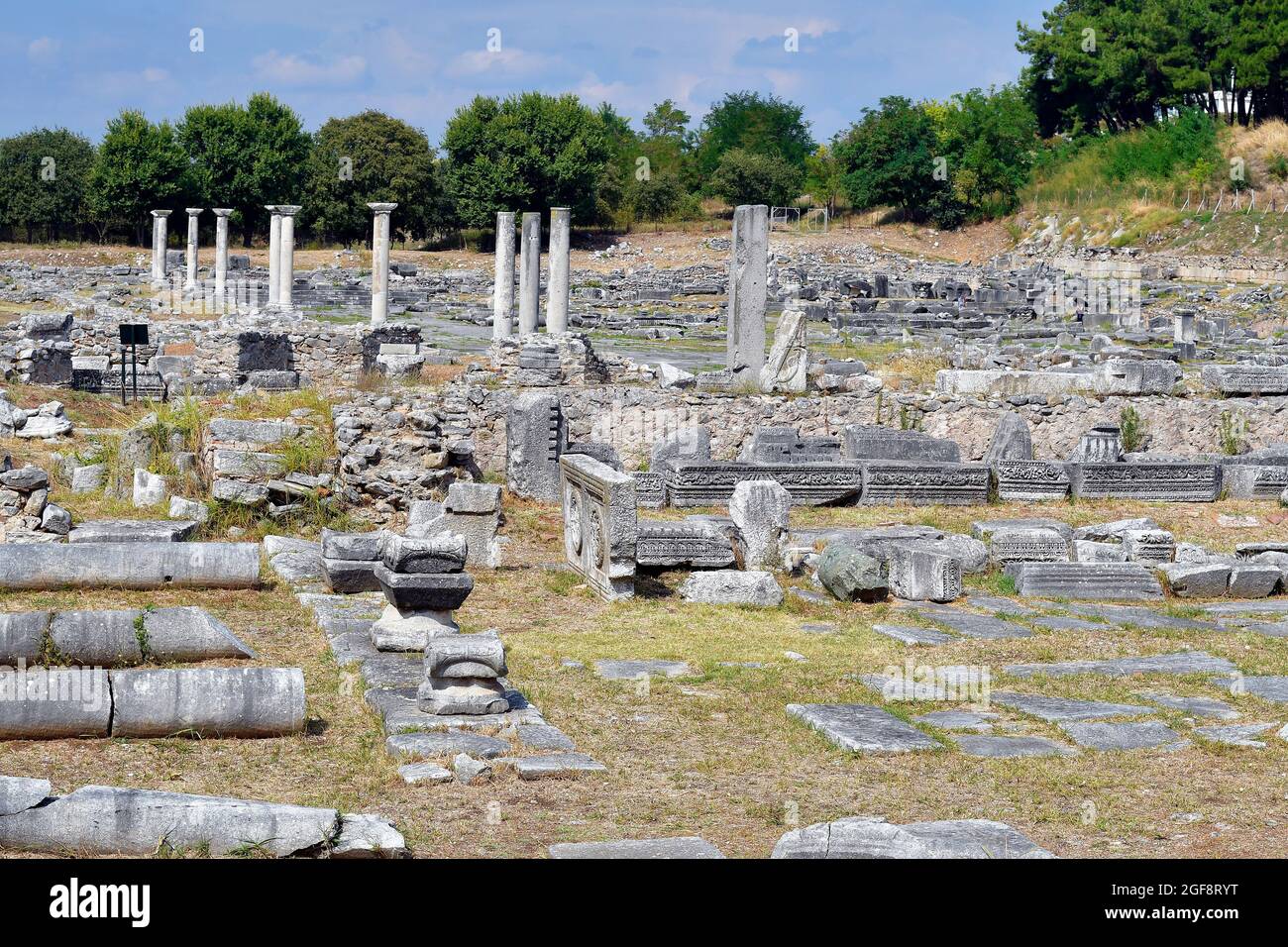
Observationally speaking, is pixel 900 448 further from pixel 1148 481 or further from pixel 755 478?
pixel 1148 481

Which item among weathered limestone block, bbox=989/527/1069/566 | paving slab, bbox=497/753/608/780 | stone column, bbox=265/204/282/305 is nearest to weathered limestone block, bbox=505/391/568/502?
weathered limestone block, bbox=989/527/1069/566

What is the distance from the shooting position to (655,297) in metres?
42.2

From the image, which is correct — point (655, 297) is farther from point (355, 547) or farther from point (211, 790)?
point (211, 790)

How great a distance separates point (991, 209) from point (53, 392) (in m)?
45.8

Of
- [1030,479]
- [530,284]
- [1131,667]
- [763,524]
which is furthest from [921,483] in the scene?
[530,284]

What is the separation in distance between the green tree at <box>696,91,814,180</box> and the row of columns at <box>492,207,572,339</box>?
45.9 metres

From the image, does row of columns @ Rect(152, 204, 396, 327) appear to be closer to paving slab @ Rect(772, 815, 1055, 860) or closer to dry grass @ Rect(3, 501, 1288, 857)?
dry grass @ Rect(3, 501, 1288, 857)

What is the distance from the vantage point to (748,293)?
19953 mm

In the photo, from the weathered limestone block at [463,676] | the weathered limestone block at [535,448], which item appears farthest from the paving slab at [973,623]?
the weathered limestone block at [535,448]

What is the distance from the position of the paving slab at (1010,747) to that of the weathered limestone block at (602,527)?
403 cm

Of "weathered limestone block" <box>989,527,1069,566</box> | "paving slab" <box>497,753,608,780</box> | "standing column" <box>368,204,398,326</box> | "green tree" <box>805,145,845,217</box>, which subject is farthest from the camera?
"green tree" <box>805,145,845,217</box>

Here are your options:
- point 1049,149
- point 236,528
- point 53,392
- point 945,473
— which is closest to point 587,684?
point 236,528

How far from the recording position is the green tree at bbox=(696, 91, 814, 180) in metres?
74.3

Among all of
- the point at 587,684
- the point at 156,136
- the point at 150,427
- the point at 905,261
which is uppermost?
the point at 156,136
